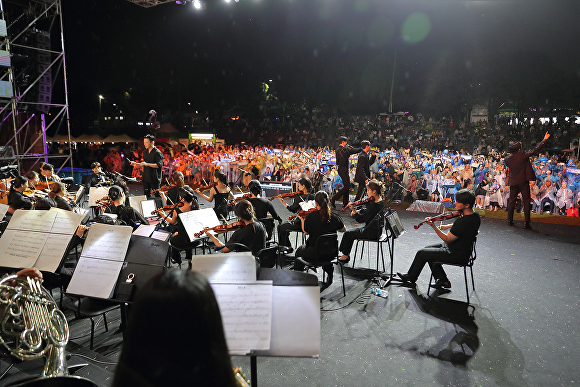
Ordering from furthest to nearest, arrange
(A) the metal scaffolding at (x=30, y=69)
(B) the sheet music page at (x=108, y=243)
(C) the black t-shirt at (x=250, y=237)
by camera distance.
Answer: (A) the metal scaffolding at (x=30, y=69), (C) the black t-shirt at (x=250, y=237), (B) the sheet music page at (x=108, y=243)

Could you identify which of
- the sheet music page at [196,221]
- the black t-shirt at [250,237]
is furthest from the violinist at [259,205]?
the black t-shirt at [250,237]

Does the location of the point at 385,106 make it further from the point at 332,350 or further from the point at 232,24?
the point at 332,350

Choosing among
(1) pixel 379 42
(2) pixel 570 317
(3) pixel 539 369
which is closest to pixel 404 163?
(2) pixel 570 317

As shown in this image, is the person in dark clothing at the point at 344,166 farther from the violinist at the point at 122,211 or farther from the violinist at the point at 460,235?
the violinist at the point at 122,211

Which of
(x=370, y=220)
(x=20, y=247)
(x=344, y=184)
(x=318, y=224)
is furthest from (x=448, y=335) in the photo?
(x=344, y=184)

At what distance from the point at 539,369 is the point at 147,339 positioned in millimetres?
3589

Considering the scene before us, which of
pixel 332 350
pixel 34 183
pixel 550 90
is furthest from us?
pixel 550 90

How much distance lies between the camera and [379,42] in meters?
24.1

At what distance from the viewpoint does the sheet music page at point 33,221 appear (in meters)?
3.61

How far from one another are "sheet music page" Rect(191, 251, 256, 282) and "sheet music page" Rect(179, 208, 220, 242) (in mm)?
2813

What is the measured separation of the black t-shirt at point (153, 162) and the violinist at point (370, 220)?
14.5 feet

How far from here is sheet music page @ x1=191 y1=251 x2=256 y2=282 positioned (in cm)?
206

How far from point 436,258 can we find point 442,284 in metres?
0.49

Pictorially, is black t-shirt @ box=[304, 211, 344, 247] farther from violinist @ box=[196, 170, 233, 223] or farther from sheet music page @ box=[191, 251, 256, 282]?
sheet music page @ box=[191, 251, 256, 282]
